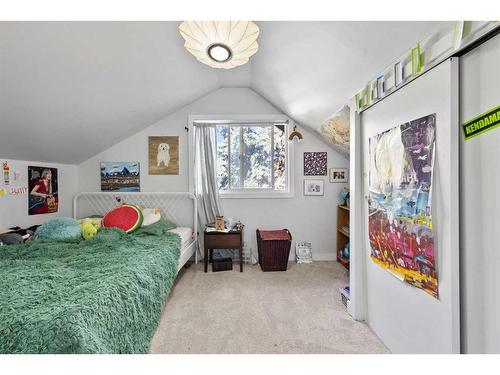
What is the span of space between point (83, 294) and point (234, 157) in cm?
256

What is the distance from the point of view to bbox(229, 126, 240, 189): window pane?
11.2 ft

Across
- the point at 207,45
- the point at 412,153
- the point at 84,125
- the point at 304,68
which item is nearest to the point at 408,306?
the point at 412,153

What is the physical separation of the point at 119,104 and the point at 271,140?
199 centimetres

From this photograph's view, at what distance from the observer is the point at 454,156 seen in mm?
1005

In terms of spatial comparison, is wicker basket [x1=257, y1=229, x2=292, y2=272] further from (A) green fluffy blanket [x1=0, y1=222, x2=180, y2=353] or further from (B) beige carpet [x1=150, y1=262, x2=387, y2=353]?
(A) green fluffy blanket [x1=0, y1=222, x2=180, y2=353]

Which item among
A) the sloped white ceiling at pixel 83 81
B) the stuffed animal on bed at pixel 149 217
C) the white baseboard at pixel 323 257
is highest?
the sloped white ceiling at pixel 83 81

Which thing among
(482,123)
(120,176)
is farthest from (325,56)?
(120,176)

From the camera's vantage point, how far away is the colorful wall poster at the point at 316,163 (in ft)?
10.8

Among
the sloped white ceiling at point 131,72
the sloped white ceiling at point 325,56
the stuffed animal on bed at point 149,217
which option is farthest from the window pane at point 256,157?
the stuffed animal on bed at point 149,217

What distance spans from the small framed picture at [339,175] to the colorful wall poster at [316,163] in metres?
0.11

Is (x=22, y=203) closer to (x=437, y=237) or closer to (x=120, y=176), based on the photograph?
(x=120, y=176)

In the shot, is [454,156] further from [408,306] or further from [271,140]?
[271,140]

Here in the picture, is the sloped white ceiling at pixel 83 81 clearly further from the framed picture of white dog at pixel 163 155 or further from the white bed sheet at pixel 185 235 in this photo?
the white bed sheet at pixel 185 235

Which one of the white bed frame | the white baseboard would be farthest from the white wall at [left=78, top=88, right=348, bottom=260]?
the white bed frame
